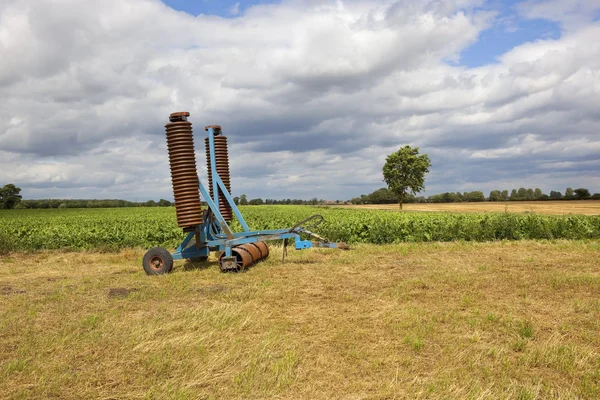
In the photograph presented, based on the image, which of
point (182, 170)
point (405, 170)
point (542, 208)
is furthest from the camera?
point (405, 170)

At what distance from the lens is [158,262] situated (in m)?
11.3

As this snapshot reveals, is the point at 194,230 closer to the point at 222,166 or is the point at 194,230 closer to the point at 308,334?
the point at 222,166

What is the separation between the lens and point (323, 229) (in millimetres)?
17719

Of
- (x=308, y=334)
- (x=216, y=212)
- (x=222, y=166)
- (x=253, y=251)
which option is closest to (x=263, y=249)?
(x=253, y=251)

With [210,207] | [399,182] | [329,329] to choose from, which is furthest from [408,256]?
[399,182]

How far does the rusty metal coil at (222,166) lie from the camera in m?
12.7

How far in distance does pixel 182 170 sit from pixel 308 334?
21.9 feet

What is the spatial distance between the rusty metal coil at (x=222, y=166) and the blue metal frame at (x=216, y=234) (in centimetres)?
28

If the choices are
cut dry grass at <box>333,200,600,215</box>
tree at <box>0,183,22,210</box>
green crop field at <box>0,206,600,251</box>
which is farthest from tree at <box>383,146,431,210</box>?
tree at <box>0,183,22,210</box>

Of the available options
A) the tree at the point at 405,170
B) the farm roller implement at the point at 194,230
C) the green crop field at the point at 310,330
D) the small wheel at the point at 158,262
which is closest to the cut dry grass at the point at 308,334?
the green crop field at the point at 310,330

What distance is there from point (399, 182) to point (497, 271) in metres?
48.0

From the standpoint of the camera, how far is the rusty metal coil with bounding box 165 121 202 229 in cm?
1120

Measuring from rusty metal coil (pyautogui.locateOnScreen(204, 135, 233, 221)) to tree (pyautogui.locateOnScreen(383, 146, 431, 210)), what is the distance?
47.1m

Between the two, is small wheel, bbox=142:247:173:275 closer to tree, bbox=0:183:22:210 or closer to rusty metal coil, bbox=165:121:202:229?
rusty metal coil, bbox=165:121:202:229
